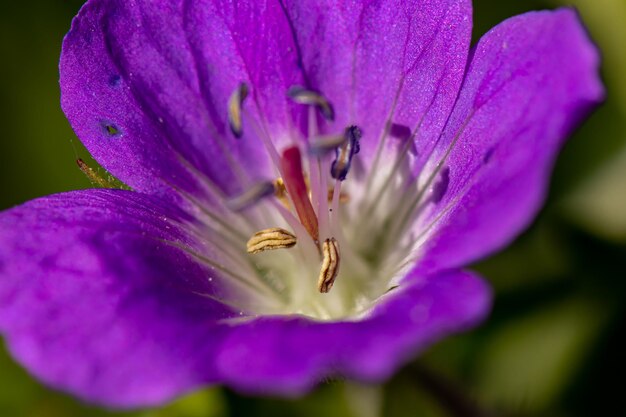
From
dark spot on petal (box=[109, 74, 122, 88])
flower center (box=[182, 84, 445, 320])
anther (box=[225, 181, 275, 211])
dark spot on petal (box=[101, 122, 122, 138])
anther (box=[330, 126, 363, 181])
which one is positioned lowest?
flower center (box=[182, 84, 445, 320])

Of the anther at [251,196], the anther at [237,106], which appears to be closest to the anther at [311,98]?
the anther at [237,106]

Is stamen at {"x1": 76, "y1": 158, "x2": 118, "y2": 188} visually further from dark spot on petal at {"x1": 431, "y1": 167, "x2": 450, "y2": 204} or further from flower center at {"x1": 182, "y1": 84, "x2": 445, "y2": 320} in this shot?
dark spot on petal at {"x1": 431, "y1": 167, "x2": 450, "y2": 204}

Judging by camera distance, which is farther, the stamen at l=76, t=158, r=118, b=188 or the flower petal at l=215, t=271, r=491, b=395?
the stamen at l=76, t=158, r=118, b=188

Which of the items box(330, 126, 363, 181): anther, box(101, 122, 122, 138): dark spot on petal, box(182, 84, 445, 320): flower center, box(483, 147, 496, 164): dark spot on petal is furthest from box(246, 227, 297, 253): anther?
box(483, 147, 496, 164): dark spot on petal

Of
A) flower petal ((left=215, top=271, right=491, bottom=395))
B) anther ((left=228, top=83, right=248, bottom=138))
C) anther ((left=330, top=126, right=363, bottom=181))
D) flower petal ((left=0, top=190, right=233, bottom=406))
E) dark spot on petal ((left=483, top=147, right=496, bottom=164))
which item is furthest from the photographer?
anther ((left=330, top=126, right=363, bottom=181))

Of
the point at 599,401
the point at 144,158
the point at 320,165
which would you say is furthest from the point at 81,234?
the point at 599,401

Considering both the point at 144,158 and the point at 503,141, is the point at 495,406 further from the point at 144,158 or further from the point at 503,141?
the point at 144,158

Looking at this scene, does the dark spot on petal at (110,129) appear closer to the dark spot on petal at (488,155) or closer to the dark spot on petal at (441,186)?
the dark spot on petal at (441,186)
